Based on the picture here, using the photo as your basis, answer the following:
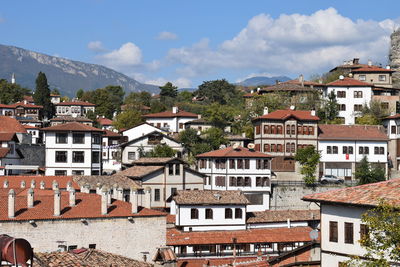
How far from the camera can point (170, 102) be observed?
128 meters

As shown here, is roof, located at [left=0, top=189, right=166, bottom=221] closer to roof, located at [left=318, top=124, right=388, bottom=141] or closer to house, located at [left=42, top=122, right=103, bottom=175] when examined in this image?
house, located at [left=42, top=122, right=103, bottom=175]

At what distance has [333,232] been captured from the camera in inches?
1156

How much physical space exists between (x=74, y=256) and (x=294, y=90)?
73795mm

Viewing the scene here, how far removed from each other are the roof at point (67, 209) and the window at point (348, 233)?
16.6m

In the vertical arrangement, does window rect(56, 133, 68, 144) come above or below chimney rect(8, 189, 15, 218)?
above

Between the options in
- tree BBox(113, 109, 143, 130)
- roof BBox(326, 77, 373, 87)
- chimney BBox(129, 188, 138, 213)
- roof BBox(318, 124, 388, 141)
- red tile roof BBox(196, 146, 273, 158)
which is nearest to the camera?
chimney BBox(129, 188, 138, 213)

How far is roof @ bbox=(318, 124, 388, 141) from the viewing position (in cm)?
7694

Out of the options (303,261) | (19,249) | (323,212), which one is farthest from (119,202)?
(19,249)

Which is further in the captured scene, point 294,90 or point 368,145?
point 294,90

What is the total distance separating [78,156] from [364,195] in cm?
4673

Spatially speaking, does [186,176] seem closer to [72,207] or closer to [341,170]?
[341,170]

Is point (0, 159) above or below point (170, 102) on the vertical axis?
below

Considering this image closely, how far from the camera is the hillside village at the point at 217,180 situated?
33812 mm

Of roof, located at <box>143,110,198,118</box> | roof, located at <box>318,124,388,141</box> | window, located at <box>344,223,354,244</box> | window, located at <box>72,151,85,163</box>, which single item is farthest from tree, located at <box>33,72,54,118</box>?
window, located at <box>344,223,354,244</box>
